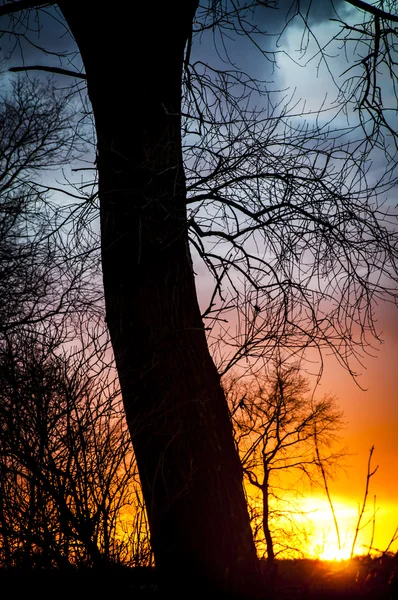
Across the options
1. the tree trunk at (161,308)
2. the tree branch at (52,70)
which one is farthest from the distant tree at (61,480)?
the tree branch at (52,70)

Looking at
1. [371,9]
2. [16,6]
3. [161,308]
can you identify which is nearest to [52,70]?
[16,6]

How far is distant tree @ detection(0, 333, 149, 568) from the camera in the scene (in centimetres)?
347

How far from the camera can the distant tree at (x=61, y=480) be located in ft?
11.4

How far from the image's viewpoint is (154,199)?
Answer: 395 centimetres

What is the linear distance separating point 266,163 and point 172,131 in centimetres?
75

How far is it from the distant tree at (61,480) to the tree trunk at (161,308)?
295mm

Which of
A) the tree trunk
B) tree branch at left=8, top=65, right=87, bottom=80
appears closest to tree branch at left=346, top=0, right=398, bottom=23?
the tree trunk

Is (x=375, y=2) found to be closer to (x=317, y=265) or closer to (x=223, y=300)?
(x=317, y=265)

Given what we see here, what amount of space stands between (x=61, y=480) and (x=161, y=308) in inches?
54.8

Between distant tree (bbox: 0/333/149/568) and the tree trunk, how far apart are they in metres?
0.29

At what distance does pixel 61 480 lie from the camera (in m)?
3.59

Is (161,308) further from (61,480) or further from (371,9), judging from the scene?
(371,9)

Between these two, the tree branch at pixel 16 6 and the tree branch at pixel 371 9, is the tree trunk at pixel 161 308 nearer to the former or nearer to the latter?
the tree branch at pixel 16 6

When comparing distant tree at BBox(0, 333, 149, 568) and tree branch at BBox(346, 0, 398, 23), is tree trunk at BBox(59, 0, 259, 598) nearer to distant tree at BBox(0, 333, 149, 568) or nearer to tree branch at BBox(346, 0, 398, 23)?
distant tree at BBox(0, 333, 149, 568)
